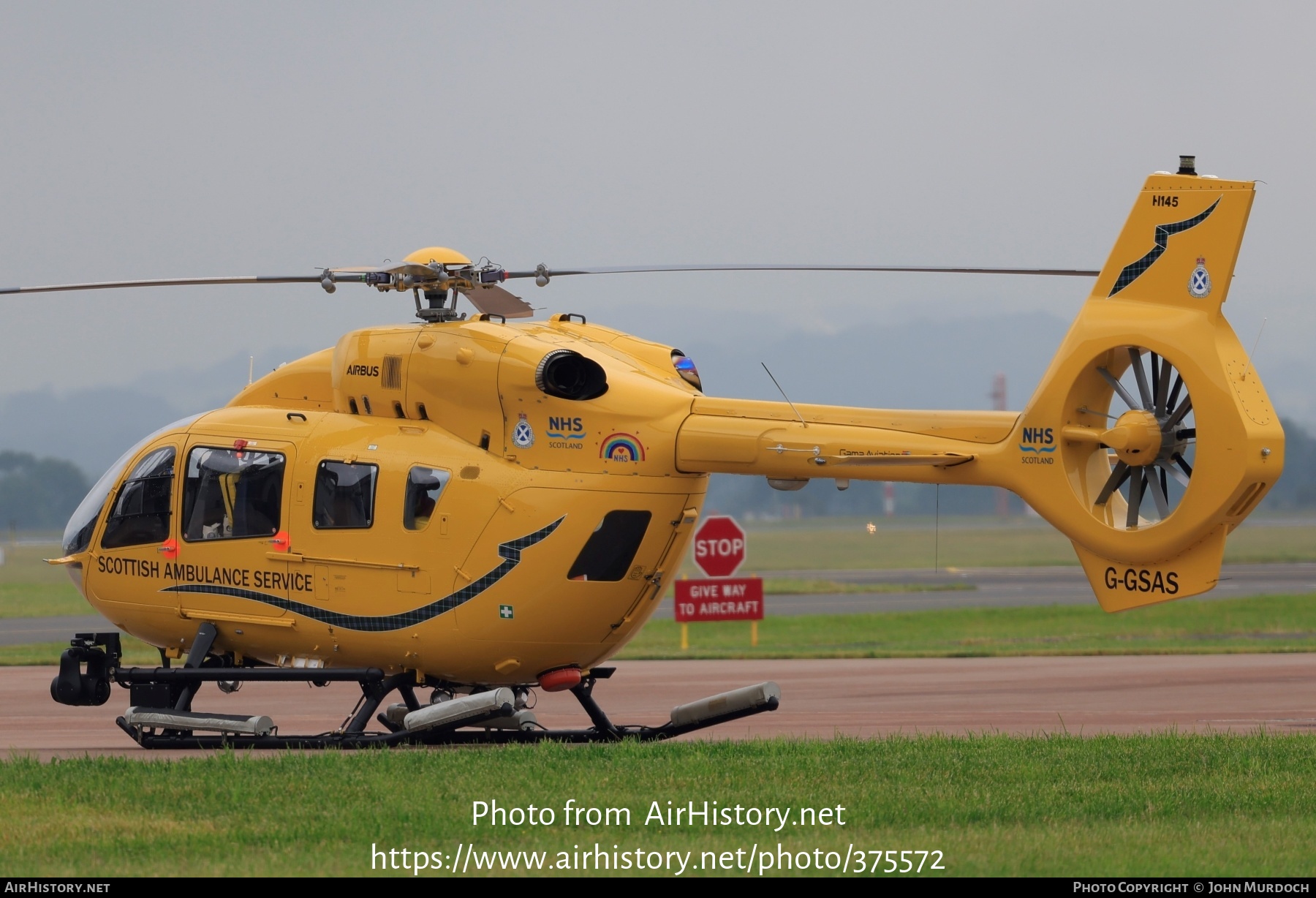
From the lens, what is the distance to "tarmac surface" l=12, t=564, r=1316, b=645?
36266 mm

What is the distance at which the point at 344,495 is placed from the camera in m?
13.9

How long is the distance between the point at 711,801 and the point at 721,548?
16640 mm

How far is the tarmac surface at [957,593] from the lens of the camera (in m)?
36.3

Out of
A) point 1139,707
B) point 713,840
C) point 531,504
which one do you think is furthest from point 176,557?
point 1139,707

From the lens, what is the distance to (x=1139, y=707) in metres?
17.6

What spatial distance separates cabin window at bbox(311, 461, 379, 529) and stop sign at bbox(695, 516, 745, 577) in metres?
13.1

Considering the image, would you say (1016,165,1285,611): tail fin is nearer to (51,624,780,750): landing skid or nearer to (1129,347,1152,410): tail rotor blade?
(1129,347,1152,410): tail rotor blade

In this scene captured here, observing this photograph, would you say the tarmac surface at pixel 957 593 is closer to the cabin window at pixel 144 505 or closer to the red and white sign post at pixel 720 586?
the red and white sign post at pixel 720 586

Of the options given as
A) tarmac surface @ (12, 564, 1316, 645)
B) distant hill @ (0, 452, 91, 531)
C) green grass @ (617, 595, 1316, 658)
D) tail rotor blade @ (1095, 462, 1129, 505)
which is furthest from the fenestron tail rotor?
distant hill @ (0, 452, 91, 531)

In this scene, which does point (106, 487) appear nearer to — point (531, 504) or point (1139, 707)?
point (531, 504)

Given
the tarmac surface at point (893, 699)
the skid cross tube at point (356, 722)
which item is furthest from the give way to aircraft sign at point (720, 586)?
the skid cross tube at point (356, 722)

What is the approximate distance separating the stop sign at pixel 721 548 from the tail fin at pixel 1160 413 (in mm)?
14767

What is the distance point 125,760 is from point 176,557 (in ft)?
9.24

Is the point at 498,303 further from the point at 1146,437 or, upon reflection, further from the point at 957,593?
the point at 957,593
